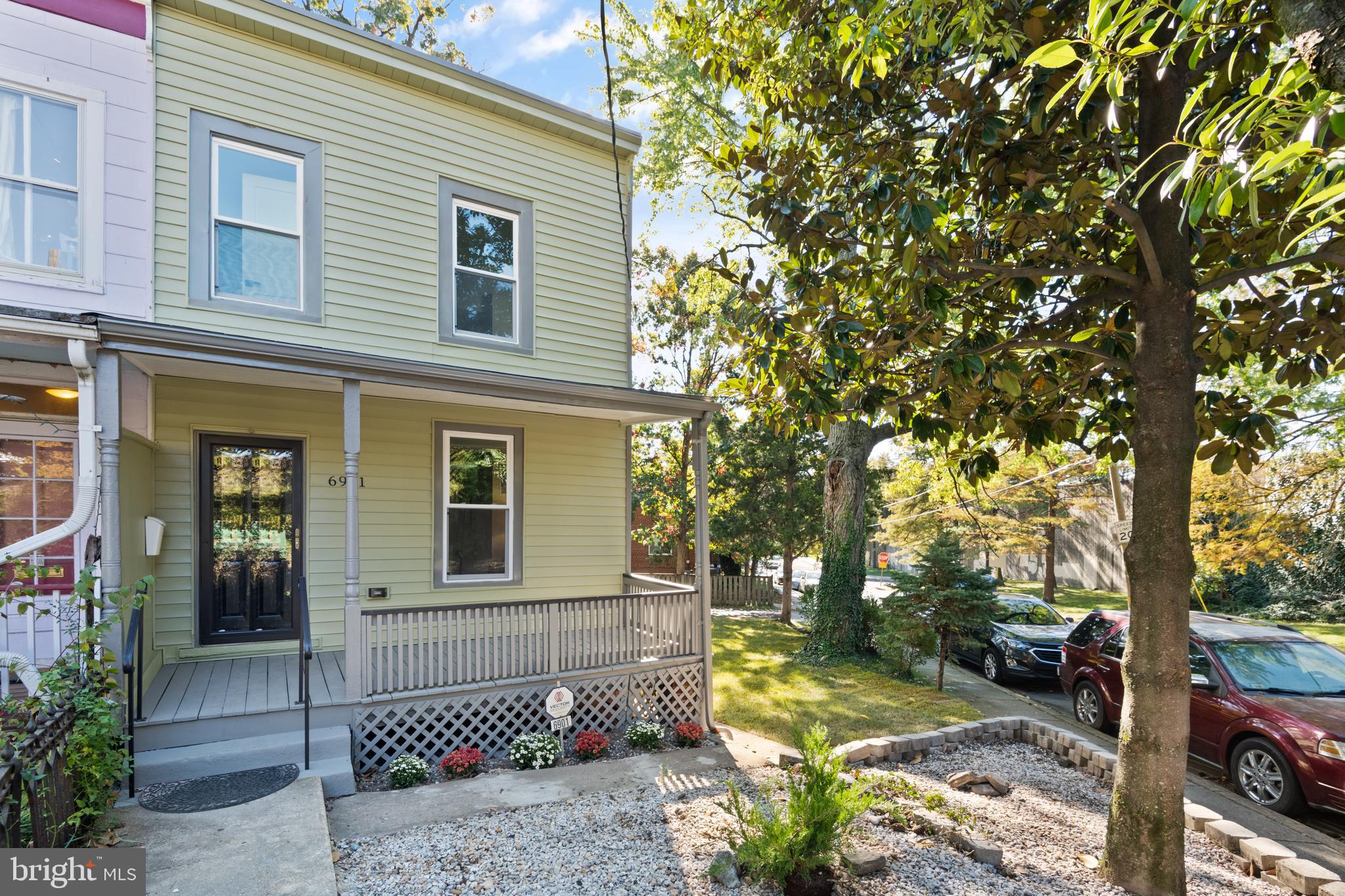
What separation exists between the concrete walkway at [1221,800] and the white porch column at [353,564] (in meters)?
6.97

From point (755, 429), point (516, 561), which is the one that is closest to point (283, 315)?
point (516, 561)

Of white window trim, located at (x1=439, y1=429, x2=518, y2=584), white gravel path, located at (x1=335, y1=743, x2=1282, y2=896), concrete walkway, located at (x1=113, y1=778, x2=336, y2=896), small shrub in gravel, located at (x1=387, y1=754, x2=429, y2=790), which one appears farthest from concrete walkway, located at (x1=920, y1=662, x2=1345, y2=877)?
concrete walkway, located at (x1=113, y1=778, x2=336, y2=896)

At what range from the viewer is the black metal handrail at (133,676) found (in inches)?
175

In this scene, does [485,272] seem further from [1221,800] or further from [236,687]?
[1221,800]

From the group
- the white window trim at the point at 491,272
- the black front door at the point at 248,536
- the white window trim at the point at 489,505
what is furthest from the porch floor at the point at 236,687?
the white window trim at the point at 491,272

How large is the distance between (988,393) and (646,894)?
4008 mm

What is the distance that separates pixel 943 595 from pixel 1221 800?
10.9 ft

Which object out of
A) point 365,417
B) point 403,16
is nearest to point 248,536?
point 365,417

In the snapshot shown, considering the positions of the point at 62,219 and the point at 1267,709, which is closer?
the point at 62,219

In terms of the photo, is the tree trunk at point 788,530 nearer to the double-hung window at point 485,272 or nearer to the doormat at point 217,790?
the double-hung window at point 485,272

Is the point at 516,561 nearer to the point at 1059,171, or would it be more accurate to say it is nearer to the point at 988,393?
the point at 988,393

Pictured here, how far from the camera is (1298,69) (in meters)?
2.09

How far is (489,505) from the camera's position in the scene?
313 inches

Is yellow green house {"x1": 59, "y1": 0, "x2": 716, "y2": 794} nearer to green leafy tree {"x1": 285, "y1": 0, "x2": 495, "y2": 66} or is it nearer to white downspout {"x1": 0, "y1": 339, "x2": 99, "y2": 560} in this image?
white downspout {"x1": 0, "y1": 339, "x2": 99, "y2": 560}
